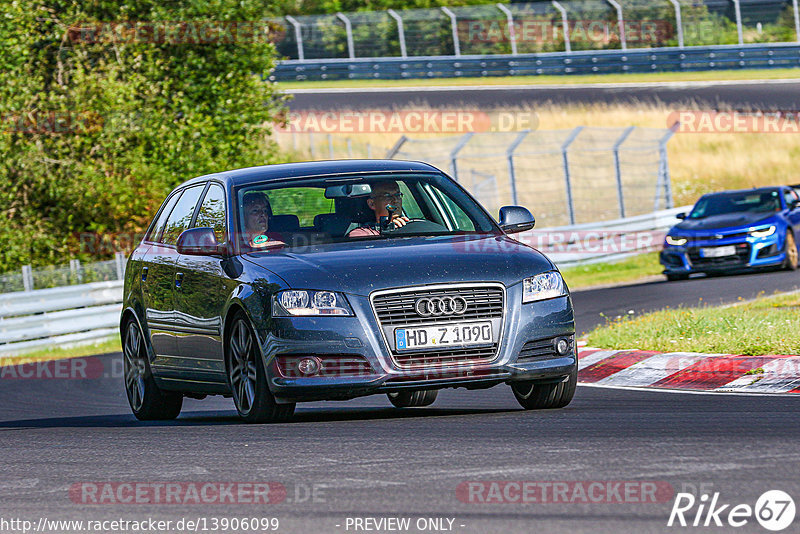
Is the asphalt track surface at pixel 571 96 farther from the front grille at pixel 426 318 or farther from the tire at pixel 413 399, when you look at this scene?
the front grille at pixel 426 318

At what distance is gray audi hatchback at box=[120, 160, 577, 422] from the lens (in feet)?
28.6

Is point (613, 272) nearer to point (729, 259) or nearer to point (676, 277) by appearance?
point (676, 277)

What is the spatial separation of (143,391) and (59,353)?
11494 millimetres

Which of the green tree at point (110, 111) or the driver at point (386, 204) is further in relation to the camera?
the green tree at point (110, 111)

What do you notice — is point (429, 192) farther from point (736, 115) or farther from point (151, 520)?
point (736, 115)

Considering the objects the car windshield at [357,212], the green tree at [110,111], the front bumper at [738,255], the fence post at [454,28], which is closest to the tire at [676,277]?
the front bumper at [738,255]

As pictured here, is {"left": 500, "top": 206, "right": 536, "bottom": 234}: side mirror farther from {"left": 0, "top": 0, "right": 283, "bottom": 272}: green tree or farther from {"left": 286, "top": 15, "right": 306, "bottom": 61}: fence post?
{"left": 286, "top": 15, "right": 306, "bottom": 61}: fence post

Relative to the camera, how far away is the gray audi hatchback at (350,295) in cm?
871

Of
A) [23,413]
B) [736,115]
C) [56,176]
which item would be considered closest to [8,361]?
[56,176]

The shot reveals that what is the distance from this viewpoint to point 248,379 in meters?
9.24

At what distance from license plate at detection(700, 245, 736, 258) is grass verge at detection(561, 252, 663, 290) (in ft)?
7.79

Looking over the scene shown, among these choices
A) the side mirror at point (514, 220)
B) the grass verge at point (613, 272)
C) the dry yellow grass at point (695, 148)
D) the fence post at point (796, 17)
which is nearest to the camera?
the side mirror at point (514, 220)

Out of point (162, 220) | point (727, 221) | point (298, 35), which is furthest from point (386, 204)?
point (298, 35)

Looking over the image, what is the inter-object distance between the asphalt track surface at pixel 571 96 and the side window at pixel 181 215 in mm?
32931
